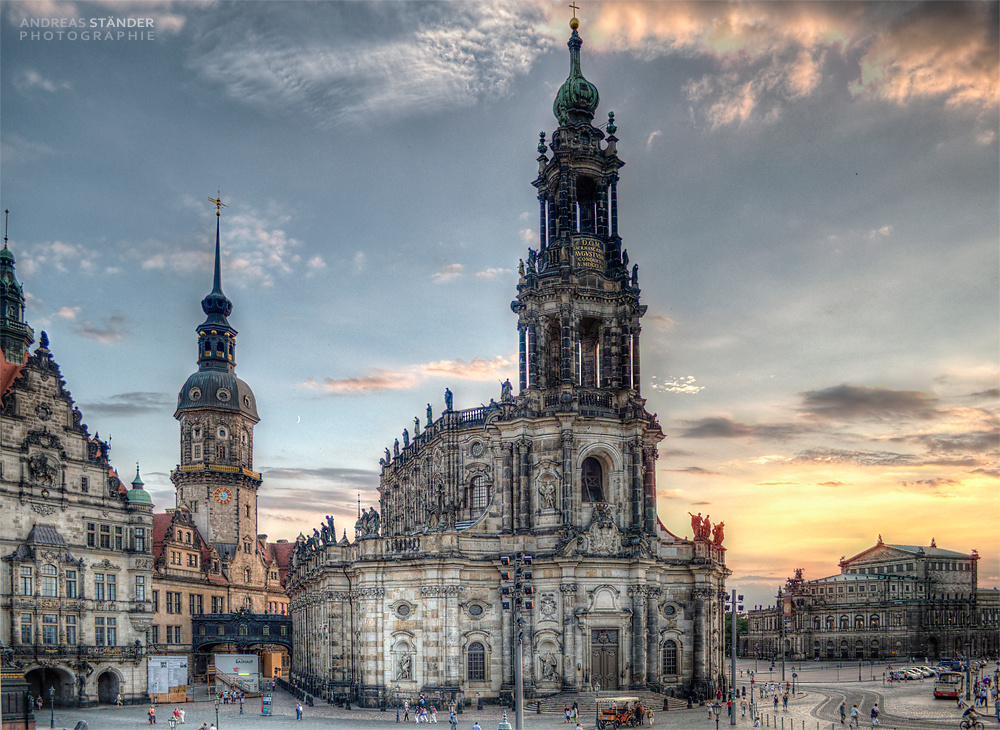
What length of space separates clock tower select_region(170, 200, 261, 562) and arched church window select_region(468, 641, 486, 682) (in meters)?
51.8

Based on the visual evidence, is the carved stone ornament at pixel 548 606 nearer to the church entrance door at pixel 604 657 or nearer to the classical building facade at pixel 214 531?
the church entrance door at pixel 604 657

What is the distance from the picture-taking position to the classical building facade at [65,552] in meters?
67.8

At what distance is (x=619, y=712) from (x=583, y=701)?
7.57 meters

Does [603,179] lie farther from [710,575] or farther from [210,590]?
[210,590]

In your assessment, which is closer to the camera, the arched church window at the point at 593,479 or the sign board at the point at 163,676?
the arched church window at the point at 593,479

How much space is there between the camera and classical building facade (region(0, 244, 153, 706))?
222ft

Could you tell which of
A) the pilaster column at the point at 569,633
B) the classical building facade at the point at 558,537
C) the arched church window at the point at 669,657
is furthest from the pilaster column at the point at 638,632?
the arched church window at the point at 669,657

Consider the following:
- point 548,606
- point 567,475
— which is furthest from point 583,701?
point 567,475

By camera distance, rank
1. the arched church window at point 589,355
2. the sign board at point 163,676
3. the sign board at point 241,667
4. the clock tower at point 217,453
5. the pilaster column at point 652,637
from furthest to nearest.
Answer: the clock tower at point 217,453 → the sign board at point 241,667 → the sign board at point 163,676 → the arched church window at point 589,355 → the pilaster column at point 652,637

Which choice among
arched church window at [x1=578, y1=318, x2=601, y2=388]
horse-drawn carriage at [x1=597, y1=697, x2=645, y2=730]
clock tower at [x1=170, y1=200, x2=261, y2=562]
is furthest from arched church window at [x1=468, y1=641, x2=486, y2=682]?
clock tower at [x1=170, y1=200, x2=261, y2=562]

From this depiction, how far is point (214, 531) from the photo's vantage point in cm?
10638

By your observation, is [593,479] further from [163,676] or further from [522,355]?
[163,676]

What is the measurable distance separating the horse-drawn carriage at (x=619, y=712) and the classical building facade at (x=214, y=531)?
53291 millimetres

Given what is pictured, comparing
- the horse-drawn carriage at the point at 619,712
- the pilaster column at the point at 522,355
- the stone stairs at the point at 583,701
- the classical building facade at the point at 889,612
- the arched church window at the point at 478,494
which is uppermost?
the pilaster column at the point at 522,355
